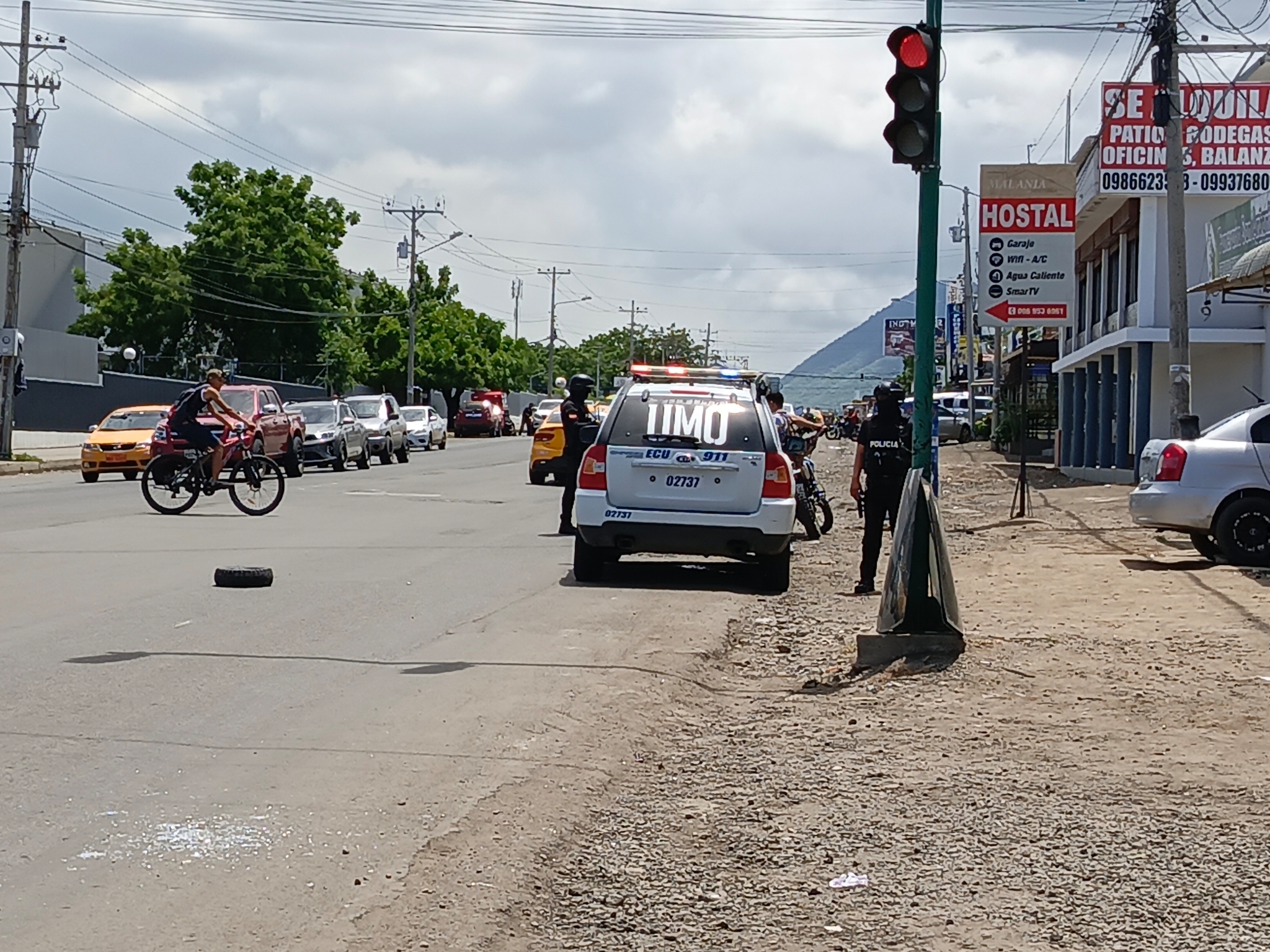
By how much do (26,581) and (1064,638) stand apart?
8.18 m

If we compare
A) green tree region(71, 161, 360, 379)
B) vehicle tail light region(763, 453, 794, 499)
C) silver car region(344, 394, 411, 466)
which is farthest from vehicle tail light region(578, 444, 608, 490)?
green tree region(71, 161, 360, 379)

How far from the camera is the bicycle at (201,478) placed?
20.4 m

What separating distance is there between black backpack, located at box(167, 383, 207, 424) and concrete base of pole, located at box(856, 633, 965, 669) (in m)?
12.5

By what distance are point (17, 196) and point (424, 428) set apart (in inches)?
814

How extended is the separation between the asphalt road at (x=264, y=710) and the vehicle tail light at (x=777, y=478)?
94 cm

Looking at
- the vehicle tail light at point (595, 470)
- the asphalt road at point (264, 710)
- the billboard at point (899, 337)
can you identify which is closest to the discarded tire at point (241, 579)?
the asphalt road at point (264, 710)

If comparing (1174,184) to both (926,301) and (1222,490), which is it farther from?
(926,301)

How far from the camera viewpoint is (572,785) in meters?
6.84

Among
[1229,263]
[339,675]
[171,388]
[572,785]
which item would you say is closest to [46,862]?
[572,785]

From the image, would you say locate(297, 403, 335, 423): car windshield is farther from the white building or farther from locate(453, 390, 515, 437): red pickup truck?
locate(453, 390, 515, 437): red pickup truck

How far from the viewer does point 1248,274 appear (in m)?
18.7

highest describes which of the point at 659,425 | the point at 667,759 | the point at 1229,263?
the point at 1229,263

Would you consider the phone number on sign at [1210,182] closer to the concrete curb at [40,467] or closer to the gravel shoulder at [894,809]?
the gravel shoulder at [894,809]

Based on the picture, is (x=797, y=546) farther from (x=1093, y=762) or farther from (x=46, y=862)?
(x=46, y=862)
